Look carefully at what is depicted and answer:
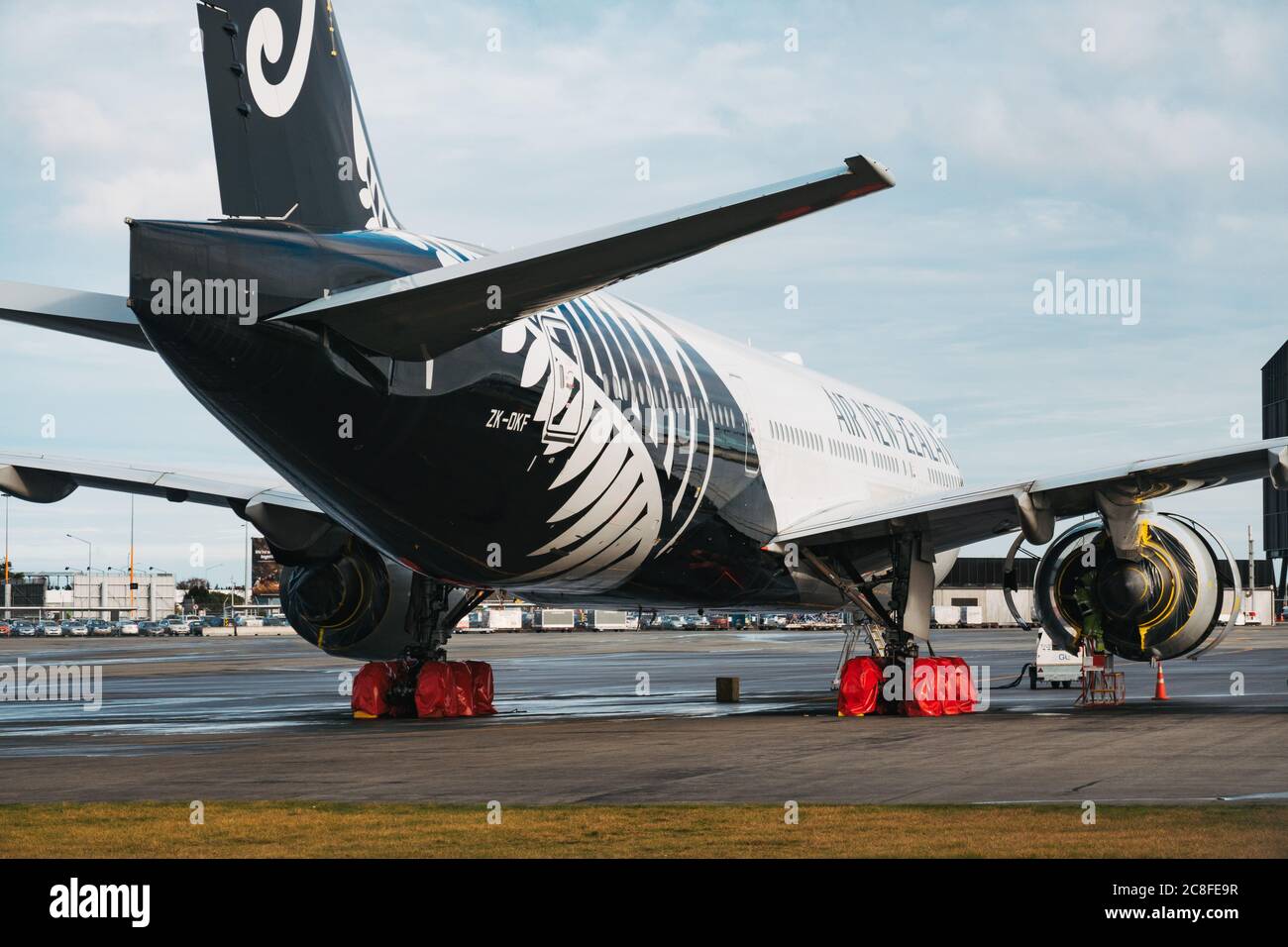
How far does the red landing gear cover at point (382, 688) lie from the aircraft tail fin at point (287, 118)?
7483mm

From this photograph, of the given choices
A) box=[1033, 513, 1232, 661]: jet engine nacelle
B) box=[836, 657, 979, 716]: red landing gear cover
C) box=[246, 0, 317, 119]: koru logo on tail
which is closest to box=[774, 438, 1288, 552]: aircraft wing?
box=[1033, 513, 1232, 661]: jet engine nacelle

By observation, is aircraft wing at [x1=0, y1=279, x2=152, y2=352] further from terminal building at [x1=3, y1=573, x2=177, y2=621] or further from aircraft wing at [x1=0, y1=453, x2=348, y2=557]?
terminal building at [x1=3, y1=573, x2=177, y2=621]

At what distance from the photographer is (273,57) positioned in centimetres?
1581

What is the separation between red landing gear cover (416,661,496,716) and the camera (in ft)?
70.7

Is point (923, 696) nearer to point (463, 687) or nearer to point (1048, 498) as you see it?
point (1048, 498)

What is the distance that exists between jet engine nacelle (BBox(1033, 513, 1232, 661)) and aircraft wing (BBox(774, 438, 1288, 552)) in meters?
0.74

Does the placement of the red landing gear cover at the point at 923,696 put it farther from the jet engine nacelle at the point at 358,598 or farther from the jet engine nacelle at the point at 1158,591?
the jet engine nacelle at the point at 358,598

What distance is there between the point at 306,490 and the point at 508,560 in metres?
2.61

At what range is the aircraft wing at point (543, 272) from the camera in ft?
35.0

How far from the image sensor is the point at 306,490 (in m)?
15.9
